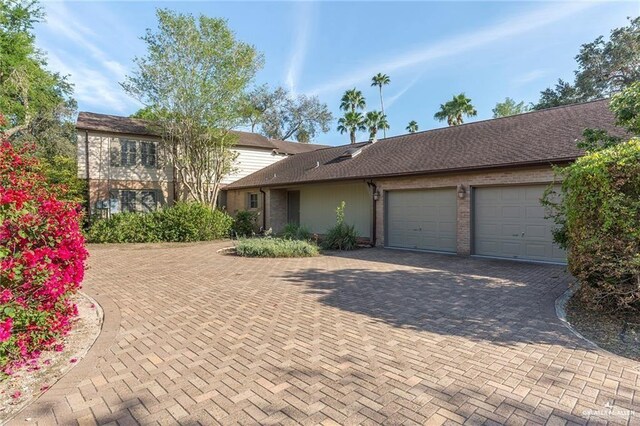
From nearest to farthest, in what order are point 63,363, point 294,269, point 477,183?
point 63,363 → point 294,269 → point 477,183

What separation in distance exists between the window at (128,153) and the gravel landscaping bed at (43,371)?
53.8ft

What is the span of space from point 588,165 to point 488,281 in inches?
127

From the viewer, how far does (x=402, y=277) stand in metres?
8.07

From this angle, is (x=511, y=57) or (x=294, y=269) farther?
(x=511, y=57)

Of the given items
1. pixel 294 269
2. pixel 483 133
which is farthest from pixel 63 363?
pixel 483 133

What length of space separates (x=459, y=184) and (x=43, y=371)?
36.3ft

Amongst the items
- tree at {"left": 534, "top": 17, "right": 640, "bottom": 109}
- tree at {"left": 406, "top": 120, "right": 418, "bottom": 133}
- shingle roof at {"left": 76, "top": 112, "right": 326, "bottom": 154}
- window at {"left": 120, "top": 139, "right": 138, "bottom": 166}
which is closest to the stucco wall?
shingle roof at {"left": 76, "top": 112, "right": 326, "bottom": 154}

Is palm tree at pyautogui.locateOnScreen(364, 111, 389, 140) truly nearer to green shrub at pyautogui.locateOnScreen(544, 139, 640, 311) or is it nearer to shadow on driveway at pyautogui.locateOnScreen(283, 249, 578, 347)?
shadow on driveway at pyautogui.locateOnScreen(283, 249, 578, 347)

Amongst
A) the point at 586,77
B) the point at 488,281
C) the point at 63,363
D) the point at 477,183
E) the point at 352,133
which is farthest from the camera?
the point at 352,133

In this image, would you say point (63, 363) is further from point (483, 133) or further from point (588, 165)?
point (483, 133)

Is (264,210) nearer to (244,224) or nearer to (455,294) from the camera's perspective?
(244,224)

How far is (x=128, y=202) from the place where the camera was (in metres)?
19.4

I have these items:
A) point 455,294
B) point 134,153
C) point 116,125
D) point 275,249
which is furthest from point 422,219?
point 116,125

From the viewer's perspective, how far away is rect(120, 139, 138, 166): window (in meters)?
19.1
